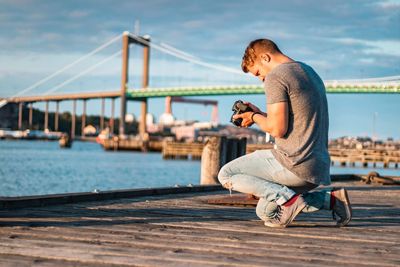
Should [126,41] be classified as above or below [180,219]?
above

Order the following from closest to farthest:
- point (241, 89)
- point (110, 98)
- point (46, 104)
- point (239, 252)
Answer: point (239, 252)
point (241, 89)
point (110, 98)
point (46, 104)

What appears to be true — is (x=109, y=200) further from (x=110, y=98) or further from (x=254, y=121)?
(x=110, y=98)

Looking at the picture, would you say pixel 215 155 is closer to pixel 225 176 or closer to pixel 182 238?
pixel 225 176

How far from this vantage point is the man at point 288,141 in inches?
136

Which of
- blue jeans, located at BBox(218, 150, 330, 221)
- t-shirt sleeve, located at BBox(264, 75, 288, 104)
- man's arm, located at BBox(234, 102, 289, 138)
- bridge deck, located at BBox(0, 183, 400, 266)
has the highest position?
t-shirt sleeve, located at BBox(264, 75, 288, 104)

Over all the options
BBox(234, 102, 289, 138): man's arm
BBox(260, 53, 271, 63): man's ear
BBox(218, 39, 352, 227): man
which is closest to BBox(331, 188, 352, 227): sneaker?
BBox(218, 39, 352, 227): man

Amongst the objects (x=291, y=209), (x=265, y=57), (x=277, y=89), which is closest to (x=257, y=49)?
(x=265, y=57)

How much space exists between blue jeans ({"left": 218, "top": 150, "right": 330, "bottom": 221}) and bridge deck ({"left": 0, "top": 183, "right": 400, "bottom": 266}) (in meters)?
0.12

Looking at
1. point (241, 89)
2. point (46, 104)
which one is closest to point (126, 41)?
point (46, 104)

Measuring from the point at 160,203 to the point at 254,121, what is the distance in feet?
5.25

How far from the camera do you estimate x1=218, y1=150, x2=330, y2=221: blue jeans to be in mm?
3643

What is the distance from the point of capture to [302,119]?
3486mm

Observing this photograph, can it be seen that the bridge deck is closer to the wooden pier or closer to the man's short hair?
the man's short hair

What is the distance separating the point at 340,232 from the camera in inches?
142
